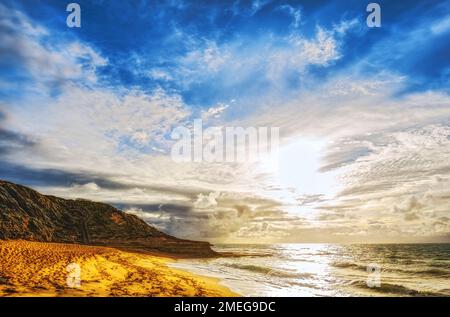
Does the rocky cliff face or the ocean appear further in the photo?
the rocky cliff face

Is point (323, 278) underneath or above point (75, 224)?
underneath

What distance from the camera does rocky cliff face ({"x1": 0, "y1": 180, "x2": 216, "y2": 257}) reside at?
53953mm

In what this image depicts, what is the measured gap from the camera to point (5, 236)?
48.7 metres

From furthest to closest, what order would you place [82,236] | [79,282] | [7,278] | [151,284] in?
[82,236]
[151,284]
[79,282]
[7,278]

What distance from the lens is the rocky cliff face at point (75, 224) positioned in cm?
5395

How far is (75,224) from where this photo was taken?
7006 cm

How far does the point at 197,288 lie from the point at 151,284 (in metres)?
2.65

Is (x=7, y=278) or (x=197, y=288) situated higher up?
(x=7, y=278)

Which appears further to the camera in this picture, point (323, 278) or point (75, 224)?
point (75, 224)

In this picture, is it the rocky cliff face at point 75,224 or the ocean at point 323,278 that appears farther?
the rocky cliff face at point 75,224
